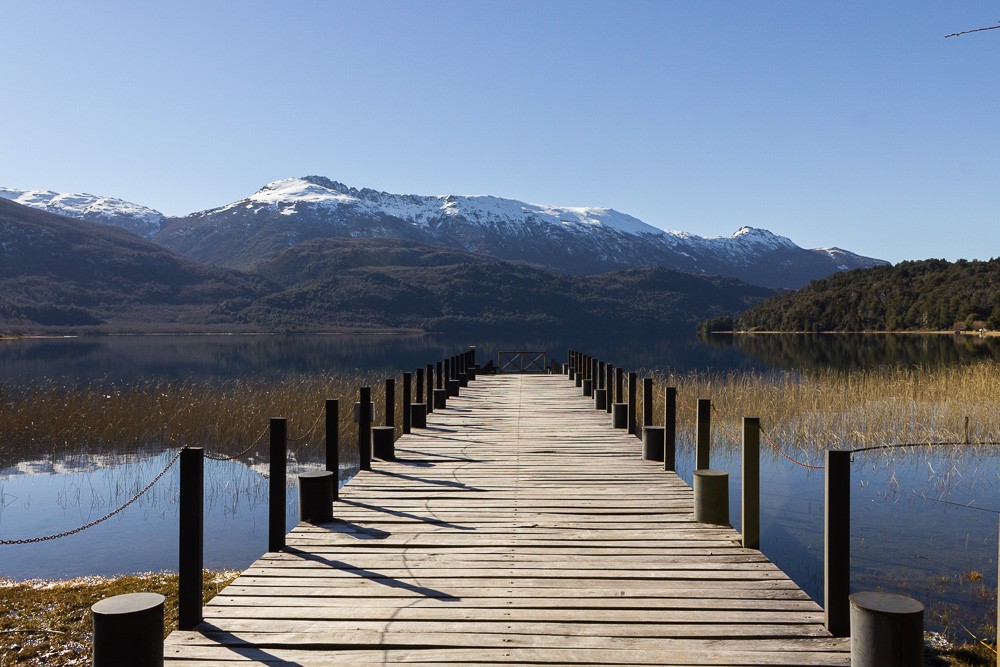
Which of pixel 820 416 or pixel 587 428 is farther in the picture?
pixel 820 416

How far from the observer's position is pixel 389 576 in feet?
18.8

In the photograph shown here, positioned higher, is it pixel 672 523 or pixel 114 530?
pixel 672 523

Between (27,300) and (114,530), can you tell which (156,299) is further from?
(114,530)

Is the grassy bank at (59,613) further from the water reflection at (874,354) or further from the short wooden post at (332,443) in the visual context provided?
the water reflection at (874,354)

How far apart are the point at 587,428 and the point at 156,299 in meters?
202

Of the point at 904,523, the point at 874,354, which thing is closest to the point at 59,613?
the point at 904,523

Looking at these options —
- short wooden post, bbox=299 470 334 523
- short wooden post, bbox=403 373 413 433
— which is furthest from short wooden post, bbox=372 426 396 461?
short wooden post, bbox=299 470 334 523

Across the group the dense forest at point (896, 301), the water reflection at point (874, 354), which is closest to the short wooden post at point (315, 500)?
the water reflection at point (874, 354)

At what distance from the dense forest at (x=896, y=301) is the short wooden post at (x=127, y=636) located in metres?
93.6

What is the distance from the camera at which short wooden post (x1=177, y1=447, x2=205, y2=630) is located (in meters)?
4.87

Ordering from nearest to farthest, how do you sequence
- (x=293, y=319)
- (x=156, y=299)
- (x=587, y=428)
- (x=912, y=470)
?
(x=587, y=428) < (x=912, y=470) < (x=293, y=319) < (x=156, y=299)

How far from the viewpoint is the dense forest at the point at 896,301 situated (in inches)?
3553

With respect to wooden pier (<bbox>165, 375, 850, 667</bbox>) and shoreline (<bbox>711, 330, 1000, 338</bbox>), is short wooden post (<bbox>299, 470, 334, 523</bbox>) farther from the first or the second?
shoreline (<bbox>711, 330, 1000, 338</bbox>)

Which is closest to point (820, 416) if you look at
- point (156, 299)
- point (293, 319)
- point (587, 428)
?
point (587, 428)
